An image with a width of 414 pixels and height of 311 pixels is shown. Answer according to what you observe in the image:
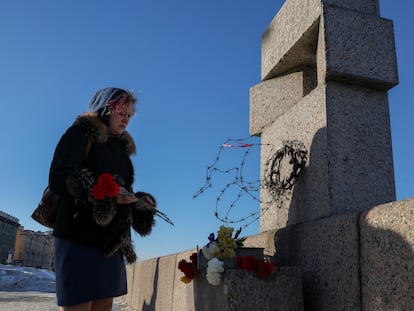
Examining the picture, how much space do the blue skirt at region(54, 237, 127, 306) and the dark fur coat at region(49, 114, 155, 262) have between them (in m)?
0.05

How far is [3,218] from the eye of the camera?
67.6 meters

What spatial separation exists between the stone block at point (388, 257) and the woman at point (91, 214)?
4.04ft

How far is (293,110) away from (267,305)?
1532 mm

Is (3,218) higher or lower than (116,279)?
higher

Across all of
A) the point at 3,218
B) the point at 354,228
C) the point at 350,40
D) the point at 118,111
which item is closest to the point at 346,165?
the point at 354,228

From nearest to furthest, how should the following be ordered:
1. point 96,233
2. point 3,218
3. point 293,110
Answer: point 96,233 → point 293,110 → point 3,218

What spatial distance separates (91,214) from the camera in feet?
8.08

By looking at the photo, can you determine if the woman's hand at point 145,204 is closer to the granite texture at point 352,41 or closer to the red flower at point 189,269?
the red flower at point 189,269

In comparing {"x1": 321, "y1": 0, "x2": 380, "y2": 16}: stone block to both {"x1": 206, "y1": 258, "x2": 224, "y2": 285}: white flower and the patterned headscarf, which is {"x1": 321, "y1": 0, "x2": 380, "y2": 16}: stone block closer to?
the patterned headscarf

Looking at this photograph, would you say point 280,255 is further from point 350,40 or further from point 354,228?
point 350,40

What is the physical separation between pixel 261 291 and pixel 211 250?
442 millimetres

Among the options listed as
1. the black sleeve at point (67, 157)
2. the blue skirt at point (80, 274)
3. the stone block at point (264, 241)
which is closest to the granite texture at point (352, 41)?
the stone block at point (264, 241)

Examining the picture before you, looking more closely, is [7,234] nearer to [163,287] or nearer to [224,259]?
[163,287]

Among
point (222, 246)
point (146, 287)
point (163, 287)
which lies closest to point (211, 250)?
point (222, 246)
